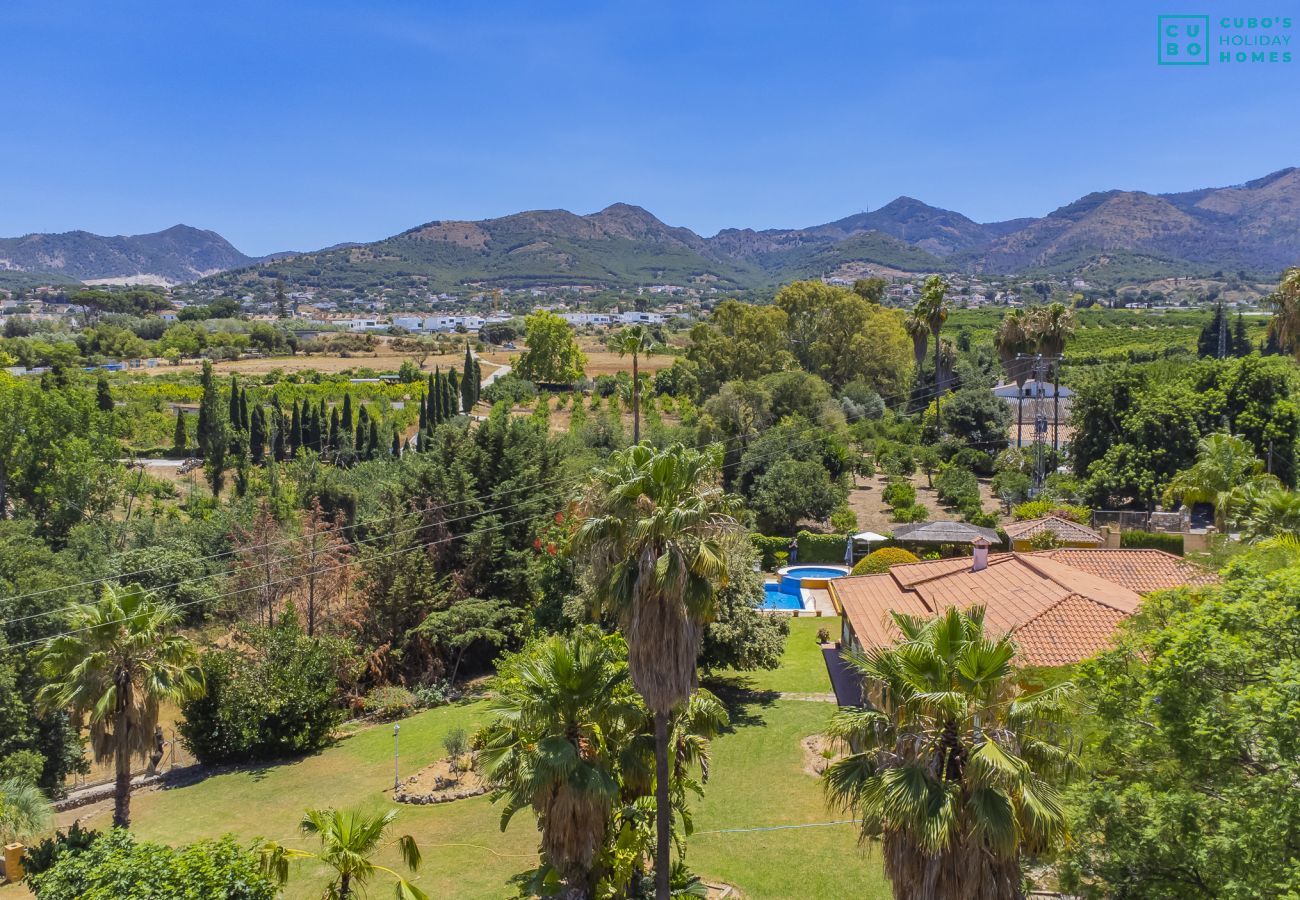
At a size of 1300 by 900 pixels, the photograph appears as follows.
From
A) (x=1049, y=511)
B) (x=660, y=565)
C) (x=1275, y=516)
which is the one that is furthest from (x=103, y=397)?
(x=1275, y=516)

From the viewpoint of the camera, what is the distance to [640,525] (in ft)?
38.7

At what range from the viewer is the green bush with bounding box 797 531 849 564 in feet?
124

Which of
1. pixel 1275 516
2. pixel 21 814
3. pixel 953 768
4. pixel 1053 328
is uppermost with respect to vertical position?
pixel 1053 328

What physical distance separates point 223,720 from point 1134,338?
105 metres

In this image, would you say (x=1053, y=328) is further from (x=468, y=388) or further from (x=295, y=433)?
(x=295, y=433)

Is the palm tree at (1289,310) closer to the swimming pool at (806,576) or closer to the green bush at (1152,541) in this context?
the green bush at (1152,541)

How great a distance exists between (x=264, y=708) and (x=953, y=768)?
19785 millimetres

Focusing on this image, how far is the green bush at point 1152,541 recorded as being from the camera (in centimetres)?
3190

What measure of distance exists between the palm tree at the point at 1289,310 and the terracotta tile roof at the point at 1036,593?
14.7m

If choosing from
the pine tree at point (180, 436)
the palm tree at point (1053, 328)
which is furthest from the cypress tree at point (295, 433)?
the palm tree at point (1053, 328)

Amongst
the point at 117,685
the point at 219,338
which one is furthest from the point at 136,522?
the point at 219,338

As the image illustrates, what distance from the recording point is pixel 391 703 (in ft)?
89.4

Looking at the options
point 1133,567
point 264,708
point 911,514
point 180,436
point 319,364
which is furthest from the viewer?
point 319,364

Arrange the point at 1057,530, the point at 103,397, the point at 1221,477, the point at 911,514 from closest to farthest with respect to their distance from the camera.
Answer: the point at 1221,477, the point at 1057,530, the point at 911,514, the point at 103,397
